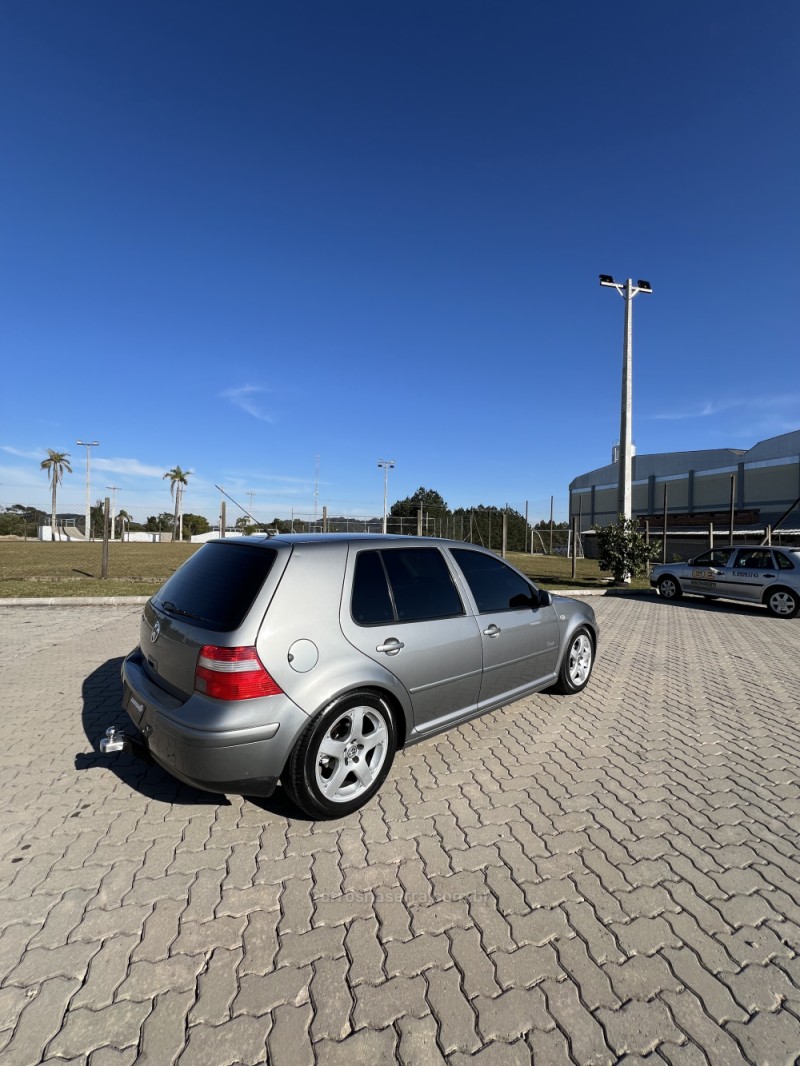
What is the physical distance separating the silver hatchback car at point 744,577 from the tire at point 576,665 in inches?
299

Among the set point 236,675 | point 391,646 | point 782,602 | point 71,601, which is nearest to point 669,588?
point 782,602

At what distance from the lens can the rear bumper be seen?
8.54 ft

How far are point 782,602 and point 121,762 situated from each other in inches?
466

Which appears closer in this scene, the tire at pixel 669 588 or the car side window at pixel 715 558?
the car side window at pixel 715 558

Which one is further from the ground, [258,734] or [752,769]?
[258,734]

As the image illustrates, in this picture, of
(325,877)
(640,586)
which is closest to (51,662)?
(325,877)

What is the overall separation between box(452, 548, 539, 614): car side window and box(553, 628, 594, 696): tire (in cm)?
88

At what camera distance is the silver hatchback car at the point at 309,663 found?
2656 mm

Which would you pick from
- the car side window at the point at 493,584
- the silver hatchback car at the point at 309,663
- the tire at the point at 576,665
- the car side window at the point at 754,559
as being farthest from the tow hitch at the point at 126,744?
the car side window at the point at 754,559

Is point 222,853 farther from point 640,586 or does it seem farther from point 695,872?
point 640,586

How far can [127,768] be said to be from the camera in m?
3.59

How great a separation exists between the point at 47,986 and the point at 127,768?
1810mm

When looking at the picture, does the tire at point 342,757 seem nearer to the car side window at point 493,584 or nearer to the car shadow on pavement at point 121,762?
the car shadow on pavement at point 121,762

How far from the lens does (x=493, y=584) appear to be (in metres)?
4.19
